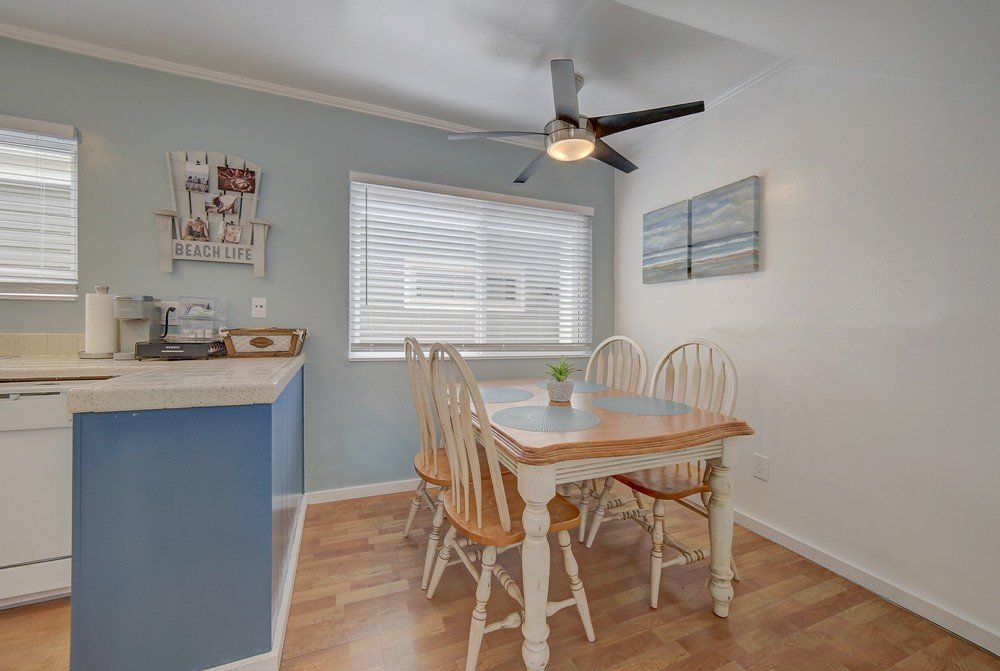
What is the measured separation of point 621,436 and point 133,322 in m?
2.30

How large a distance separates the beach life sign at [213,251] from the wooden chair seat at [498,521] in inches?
71.9

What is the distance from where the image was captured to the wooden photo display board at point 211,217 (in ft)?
6.65

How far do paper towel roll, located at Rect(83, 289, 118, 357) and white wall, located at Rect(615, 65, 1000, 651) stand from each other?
3.21 metres

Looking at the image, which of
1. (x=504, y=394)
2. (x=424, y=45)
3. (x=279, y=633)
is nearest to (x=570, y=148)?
(x=424, y=45)

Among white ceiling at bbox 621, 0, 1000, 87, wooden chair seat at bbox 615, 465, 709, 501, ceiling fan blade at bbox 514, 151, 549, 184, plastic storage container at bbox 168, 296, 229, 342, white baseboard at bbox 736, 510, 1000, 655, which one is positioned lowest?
white baseboard at bbox 736, 510, 1000, 655

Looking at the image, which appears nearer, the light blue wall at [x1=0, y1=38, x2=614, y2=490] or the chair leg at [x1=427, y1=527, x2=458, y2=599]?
the chair leg at [x1=427, y1=527, x2=458, y2=599]

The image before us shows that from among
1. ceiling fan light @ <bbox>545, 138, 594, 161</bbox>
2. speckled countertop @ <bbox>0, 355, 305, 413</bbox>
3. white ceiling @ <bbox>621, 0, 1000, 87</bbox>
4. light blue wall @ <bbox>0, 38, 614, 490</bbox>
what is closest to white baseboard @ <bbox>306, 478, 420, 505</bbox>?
light blue wall @ <bbox>0, 38, 614, 490</bbox>

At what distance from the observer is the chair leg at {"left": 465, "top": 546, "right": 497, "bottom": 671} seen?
1.13m

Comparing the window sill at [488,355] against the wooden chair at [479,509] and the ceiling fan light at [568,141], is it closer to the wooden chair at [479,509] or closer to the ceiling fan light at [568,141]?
the wooden chair at [479,509]

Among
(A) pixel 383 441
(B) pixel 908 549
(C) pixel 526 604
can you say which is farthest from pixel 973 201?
(A) pixel 383 441

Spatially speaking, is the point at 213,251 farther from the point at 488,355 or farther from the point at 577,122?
the point at 577,122

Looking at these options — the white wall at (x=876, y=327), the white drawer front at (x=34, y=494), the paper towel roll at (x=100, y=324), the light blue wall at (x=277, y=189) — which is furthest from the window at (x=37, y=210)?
the white wall at (x=876, y=327)

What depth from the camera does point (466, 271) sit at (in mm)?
2689

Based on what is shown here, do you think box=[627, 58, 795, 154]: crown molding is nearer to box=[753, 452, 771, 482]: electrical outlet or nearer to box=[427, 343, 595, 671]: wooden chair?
box=[753, 452, 771, 482]: electrical outlet
